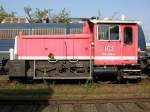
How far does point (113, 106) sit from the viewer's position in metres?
10.6

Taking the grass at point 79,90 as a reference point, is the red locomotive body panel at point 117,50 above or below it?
above

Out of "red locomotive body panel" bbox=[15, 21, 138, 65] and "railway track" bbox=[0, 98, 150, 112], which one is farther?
"red locomotive body panel" bbox=[15, 21, 138, 65]

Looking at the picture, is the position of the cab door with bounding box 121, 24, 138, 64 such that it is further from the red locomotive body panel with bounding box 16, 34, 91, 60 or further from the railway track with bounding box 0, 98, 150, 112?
the railway track with bounding box 0, 98, 150, 112

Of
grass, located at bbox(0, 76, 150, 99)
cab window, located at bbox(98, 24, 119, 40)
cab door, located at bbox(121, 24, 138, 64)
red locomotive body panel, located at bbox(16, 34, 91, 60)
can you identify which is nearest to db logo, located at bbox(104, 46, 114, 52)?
cab window, located at bbox(98, 24, 119, 40)

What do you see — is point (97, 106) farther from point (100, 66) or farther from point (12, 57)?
point (12, 57)

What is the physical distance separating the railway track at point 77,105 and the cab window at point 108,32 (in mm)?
5025

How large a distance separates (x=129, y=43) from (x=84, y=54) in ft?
6.62

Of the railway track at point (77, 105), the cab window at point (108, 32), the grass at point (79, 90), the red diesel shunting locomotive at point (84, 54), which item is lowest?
the railway track at point (77, 105)

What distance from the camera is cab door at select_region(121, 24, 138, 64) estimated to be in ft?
53.4

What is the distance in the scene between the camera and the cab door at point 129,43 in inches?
641

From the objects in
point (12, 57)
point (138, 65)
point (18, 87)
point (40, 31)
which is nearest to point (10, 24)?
point (40, 31)

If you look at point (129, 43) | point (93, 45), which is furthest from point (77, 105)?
point (129, 43)

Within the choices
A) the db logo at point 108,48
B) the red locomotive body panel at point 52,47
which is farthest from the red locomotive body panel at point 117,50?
the red locomotive body panel at point 52,47

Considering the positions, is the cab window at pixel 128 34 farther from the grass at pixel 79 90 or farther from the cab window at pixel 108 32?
the grass at pixel 79 90
